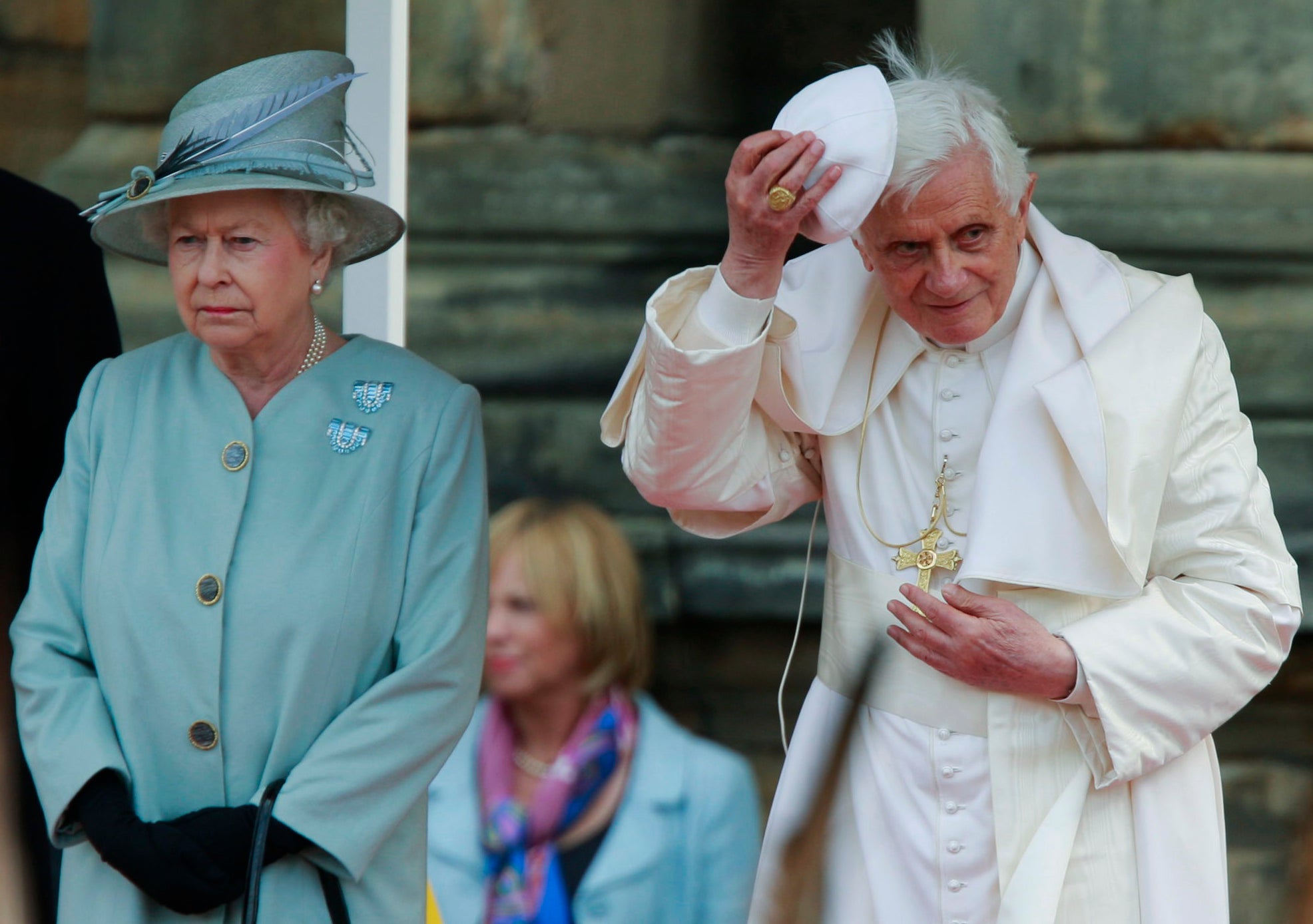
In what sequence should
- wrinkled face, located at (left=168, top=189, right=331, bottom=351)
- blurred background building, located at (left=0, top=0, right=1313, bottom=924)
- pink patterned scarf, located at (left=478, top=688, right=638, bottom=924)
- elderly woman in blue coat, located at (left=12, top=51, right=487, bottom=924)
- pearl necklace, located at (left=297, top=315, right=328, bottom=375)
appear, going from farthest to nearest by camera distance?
1. blurred background building, located at (left=0, top=0, right=1313, bottom=924)
2. pearl necklace, located at (left=297, top=315, right=328, bottom=375)
3. wrinkled face, located at (left=168, top=189, right=331, bottom=351)
4. elderly woman in blue coat, located at (left=12, top=51, right=487, bottom=924)
5. pink patterned scarf, located at (left=478, top=688, right=638, bottom=924)

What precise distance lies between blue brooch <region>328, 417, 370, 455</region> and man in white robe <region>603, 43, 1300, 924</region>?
1.32ft

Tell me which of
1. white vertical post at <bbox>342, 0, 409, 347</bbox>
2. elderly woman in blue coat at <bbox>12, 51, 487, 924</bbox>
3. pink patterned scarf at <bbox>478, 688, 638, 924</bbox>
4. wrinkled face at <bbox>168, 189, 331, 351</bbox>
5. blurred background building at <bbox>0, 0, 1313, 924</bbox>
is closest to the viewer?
pink patterned scarf at <bbox>478, 688, 638, 924</bbox>

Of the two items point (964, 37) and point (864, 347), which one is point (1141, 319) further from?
point (964, 37)

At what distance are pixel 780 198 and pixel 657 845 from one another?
0.90m

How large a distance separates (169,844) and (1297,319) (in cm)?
295

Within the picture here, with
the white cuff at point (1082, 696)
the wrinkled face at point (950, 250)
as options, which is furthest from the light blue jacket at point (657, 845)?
the wrinkled face at point (950, 250)

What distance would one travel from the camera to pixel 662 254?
4.43 meters

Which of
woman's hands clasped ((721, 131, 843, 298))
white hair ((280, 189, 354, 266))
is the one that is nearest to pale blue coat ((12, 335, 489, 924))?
white hair ((280, 189, 354, 266))

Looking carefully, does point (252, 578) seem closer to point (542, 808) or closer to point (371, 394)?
point (371, 394)

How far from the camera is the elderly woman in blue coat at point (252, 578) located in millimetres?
2521

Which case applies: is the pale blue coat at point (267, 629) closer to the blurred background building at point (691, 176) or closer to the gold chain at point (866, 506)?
the gold chain at point (866, 506)

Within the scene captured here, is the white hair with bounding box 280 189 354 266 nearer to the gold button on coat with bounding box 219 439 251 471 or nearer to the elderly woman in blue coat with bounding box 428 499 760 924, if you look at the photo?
the gold button on coat with bounding box 219 439 251 471

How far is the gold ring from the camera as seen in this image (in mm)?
2447

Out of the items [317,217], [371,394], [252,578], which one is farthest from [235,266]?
[252,578]
